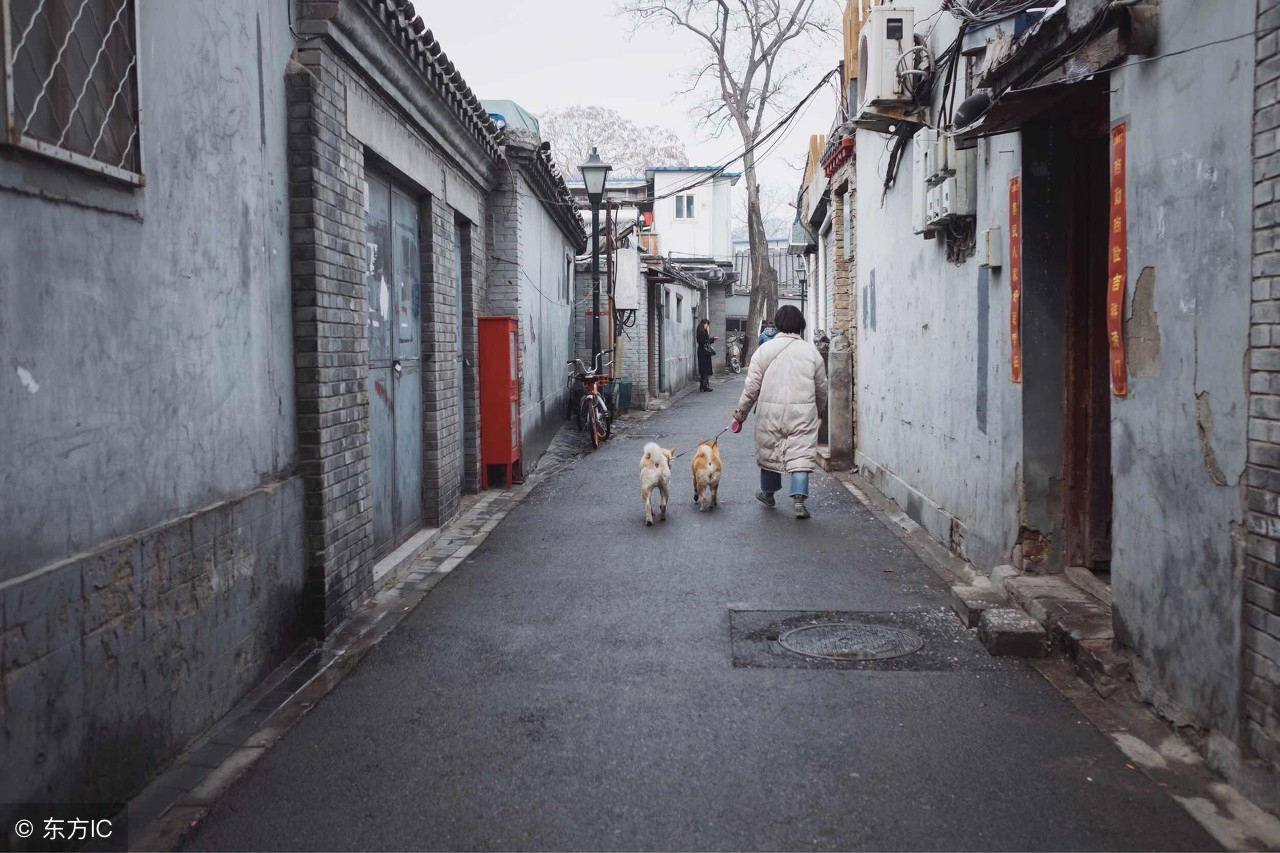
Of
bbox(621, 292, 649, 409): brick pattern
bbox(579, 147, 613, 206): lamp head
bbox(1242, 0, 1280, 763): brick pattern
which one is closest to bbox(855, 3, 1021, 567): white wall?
bbox(1242, 0, 1280, 763): brick pattern

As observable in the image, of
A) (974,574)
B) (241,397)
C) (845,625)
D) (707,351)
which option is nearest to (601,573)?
(845,625)

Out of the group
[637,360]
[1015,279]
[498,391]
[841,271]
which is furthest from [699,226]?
[1015,279]

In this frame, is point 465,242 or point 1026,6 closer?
point 1026,6

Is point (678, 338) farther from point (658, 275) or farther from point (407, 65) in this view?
point (407, 65)

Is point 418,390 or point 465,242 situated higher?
point 465,242

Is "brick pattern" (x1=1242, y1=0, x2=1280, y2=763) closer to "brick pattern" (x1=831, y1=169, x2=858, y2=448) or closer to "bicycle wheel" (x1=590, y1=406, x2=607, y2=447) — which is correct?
"brick pattern" (x1=831, y1=169, x2=858, y2=448)

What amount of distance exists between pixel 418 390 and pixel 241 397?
3988mm

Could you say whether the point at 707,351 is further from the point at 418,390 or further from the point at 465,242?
the point at 418,390

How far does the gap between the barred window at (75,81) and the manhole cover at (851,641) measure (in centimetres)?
391

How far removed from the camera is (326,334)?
19.6 ft

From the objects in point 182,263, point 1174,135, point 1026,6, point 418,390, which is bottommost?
point 418,390

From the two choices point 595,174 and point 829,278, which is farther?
point 829,278

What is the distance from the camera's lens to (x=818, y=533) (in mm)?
9008

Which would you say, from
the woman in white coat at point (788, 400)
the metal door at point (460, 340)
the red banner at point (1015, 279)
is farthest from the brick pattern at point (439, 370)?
the red banner at point (1015, 279)
